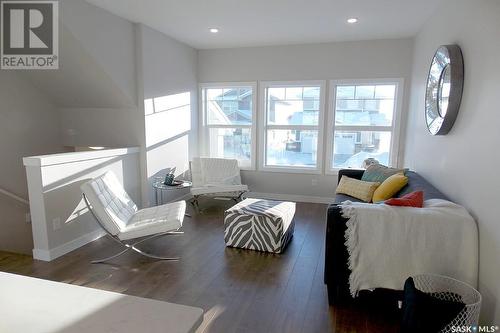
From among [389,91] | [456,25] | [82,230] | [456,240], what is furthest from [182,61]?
[456,240]

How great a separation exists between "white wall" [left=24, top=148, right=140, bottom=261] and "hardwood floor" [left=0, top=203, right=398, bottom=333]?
13 centimetres

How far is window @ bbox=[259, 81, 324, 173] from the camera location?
16.6ft

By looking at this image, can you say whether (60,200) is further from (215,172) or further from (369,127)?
Answer: (369,127)

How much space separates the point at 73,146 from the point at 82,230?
1.76 m

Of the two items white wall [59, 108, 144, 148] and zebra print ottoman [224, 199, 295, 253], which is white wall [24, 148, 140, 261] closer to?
white wall [59, 108, 144, 148]

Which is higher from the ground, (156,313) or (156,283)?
(156,313)

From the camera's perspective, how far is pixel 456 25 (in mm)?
2686

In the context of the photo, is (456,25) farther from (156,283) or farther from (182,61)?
(182,61)

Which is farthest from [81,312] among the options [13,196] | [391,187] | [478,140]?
[13,196]

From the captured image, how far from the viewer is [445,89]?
2.64 metres

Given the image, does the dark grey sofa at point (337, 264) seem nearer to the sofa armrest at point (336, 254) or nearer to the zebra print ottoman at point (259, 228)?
the sofa armrest at point (336, 254)

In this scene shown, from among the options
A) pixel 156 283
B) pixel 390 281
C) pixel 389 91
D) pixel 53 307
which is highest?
pixel 389 91

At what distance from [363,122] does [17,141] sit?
4.93 m

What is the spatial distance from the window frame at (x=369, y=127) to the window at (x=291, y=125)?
14cm
